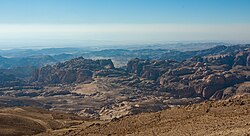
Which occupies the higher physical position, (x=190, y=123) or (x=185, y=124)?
(x=190, y=123)

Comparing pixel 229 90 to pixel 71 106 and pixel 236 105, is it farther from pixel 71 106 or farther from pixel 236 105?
pixel 236 105

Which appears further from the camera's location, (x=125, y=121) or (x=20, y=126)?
(x=20, y=126)

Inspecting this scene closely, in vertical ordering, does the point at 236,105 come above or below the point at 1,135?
above

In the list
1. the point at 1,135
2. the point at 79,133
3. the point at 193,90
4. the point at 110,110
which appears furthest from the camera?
the point at 193,90

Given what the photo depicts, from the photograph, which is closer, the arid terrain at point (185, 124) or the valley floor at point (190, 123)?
the valley floor at point (190, 123)

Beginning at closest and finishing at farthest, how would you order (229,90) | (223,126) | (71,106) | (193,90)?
(223,126), (71,106), (229,90), (193,90)

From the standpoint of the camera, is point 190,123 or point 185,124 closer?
point 190,123

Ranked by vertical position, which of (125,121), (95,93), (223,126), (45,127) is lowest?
(95,93)

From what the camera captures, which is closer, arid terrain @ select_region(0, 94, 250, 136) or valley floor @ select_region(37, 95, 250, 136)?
valley floor @ select_region(37, 95, 250, 136)

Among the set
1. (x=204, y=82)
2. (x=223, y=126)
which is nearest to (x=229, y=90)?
(x=204, y=82)

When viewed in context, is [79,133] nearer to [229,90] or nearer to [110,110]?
[110,110]
